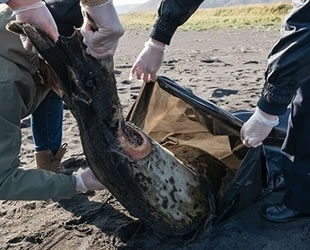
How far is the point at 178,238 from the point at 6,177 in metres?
0.77

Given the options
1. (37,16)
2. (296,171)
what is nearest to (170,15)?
(37,16)

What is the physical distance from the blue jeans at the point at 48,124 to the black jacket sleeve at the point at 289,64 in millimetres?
1253

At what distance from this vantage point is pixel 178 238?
2359 mm

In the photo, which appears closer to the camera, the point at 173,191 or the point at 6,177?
the point at 6,177

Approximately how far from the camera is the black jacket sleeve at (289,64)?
2.00m

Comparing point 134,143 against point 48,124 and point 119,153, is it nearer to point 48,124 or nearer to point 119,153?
point 119,153

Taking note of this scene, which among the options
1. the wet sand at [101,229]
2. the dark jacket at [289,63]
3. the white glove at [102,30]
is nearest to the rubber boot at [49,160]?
the wet sand at [101,229]

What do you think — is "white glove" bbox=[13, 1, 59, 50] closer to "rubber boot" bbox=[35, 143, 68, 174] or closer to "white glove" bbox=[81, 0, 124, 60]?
"white glove" bbox=[81, 0, 124, 60]

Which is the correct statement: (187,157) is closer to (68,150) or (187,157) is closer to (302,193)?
(302,193)

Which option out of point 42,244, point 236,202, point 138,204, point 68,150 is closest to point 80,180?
point 138,204

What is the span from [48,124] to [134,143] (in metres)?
0.89

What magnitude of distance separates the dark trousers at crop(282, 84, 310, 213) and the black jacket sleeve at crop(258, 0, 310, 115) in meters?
0.29

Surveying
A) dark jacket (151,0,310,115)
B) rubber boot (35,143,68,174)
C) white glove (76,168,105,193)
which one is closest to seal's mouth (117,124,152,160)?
white glove (76,168,105,193)

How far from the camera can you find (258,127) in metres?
2.14
